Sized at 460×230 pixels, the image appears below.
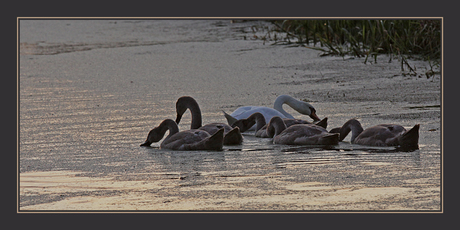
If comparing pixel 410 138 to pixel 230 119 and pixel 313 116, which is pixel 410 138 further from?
pixel 230 119

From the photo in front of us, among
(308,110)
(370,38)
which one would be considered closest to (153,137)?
(308,110)

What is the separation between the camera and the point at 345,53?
11281 mm

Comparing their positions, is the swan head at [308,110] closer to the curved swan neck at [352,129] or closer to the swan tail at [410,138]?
the curved swan neck at [352,129]

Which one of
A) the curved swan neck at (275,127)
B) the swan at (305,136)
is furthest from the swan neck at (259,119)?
the swan at (305,136)

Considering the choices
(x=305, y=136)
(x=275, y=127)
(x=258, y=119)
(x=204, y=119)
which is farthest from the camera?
(x=204, y=119)

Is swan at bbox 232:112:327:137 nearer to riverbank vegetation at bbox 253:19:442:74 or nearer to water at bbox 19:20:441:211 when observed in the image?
water at bbox 19:20:441:211

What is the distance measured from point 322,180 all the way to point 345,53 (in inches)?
250

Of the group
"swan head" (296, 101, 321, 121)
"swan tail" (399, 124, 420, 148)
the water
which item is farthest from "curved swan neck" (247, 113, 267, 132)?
"swan tail" (399, 124, 420, 148)

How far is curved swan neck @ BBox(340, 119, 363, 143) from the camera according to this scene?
271 inches

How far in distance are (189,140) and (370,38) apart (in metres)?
5.76

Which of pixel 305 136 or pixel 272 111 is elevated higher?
pixel 272 111

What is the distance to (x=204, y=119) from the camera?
8312 mm

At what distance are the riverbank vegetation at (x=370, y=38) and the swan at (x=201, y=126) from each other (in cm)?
398

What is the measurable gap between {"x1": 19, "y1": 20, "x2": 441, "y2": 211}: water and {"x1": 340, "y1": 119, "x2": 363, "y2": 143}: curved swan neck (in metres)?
0.19
